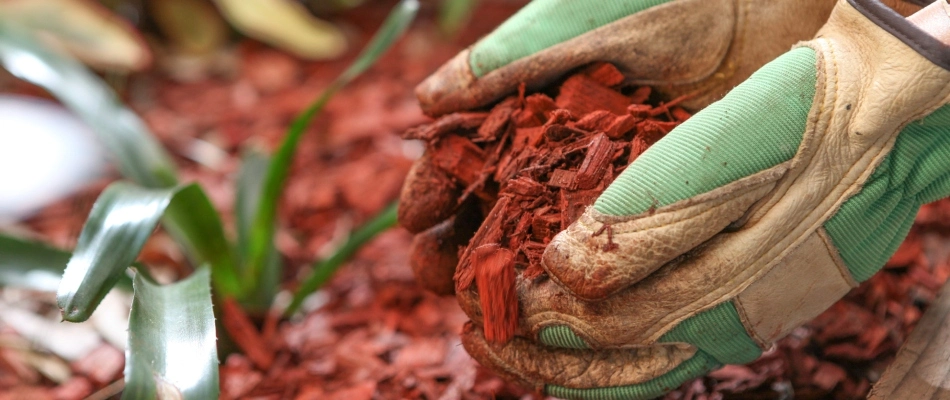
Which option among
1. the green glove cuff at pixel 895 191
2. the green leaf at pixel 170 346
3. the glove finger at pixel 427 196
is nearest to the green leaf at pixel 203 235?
the green leaf at pixel 170 346

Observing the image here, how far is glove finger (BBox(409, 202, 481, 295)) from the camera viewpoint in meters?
1.24

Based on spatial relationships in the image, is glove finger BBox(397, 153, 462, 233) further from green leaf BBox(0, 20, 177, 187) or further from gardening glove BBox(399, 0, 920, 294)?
green leaf BBox(0, 20, 177, 187)

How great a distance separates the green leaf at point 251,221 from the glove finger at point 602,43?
2.57ft

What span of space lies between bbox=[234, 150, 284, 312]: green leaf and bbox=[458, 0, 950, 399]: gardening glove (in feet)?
3.04

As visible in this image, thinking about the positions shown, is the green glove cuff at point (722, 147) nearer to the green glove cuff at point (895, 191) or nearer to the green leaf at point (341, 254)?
the green glove cuff at point (895, 191)

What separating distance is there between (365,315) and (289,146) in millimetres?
439

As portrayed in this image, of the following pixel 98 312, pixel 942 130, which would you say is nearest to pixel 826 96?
pixel 942 130

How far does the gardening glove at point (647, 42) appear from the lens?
113cm

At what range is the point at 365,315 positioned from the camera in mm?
1646

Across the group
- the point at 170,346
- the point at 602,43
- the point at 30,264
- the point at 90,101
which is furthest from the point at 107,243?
the point at 602,43

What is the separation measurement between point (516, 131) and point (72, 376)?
1150mm

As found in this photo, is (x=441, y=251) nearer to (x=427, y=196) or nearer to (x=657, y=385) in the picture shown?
(x=427, y=196)

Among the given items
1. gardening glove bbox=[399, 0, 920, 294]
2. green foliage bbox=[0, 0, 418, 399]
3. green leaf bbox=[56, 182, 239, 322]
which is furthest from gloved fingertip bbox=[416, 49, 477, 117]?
green leaf bbox=[56, 182, 239, 322]

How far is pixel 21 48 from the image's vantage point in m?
1.60
